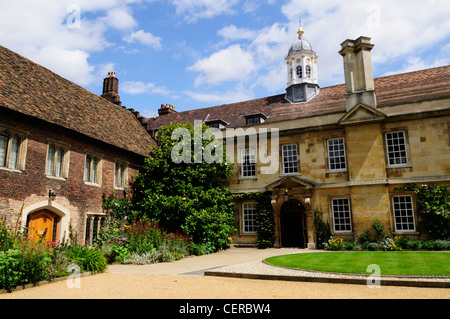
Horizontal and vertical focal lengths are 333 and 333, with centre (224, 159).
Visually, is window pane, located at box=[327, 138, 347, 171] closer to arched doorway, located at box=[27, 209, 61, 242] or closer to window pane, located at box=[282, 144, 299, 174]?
window pane, located at box=[282, 144, 299, 174]

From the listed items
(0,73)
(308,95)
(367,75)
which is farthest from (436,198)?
(0,73)

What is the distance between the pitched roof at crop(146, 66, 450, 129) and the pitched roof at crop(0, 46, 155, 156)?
21.8ft

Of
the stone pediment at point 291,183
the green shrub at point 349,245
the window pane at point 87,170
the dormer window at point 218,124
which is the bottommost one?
the green shrub at point 349,245

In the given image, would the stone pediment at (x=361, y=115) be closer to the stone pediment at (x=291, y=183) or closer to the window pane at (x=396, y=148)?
the window pane at (x=396, y=148)

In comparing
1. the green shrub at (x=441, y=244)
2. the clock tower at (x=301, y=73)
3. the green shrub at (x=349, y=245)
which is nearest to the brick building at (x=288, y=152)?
the green shrub at (x=349, y=245)

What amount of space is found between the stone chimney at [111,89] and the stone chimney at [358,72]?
51.7 feet

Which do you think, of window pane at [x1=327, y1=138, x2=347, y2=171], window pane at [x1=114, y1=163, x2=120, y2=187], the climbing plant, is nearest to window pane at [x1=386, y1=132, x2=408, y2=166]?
the climbing plant

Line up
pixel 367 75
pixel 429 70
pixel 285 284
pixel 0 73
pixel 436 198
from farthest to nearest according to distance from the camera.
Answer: pixel 429 70 → pixel 367 75 → pixel 436 198 → pixel 0 73 → pixel 285 284

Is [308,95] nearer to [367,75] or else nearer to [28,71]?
[367,75]

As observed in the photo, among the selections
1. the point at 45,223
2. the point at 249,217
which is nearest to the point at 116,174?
the point at 45,223

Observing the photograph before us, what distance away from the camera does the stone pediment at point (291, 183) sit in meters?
18.6

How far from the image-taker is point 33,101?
14406 mm

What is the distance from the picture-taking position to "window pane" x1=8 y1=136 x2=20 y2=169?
1292 cm
